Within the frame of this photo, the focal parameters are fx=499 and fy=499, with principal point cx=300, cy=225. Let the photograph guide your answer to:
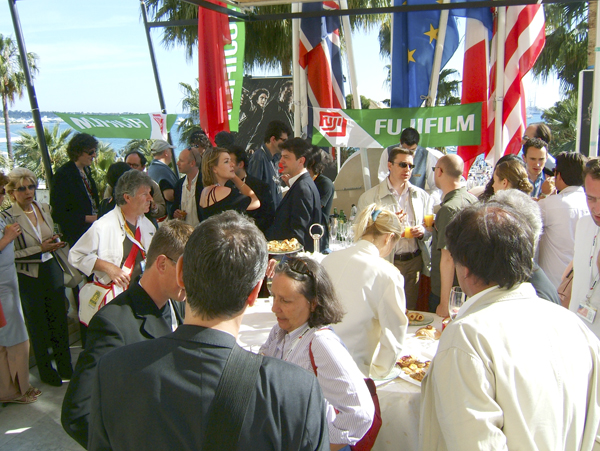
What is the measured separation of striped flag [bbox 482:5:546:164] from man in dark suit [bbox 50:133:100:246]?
13.7 feet

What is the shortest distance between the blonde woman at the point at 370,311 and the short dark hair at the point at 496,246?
0.84 meters

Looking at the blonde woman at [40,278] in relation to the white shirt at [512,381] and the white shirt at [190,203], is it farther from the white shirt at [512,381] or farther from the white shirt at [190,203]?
the white shirt at [512,381]

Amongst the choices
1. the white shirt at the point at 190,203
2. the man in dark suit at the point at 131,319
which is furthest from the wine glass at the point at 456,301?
the white shirt at the point at 190,203

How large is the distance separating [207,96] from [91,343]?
4.17 meters

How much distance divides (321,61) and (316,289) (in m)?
4.96

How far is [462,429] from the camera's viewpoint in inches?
51.5

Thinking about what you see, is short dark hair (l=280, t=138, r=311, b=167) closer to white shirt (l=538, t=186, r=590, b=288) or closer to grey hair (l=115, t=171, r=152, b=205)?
grey hair (l=115, t=171, r=152, b=205)

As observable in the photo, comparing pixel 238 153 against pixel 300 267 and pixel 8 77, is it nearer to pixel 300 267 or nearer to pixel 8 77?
pixel 300 267

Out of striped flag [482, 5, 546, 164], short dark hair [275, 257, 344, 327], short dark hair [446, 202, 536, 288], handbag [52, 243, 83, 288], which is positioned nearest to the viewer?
short dark hair [446, 202, 536, 288]

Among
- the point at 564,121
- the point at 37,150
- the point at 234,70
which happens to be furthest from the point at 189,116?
the point at 234,70

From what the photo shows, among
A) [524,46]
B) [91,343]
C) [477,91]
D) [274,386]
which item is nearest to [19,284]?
[91,343]

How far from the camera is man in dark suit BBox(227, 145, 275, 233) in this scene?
4.48 meters

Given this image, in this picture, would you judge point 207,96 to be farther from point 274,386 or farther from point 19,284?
point 274,386

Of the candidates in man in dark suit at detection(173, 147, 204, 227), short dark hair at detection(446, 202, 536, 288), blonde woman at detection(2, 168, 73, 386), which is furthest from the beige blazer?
short dark hair at detection(446, 202, 536, 288)
